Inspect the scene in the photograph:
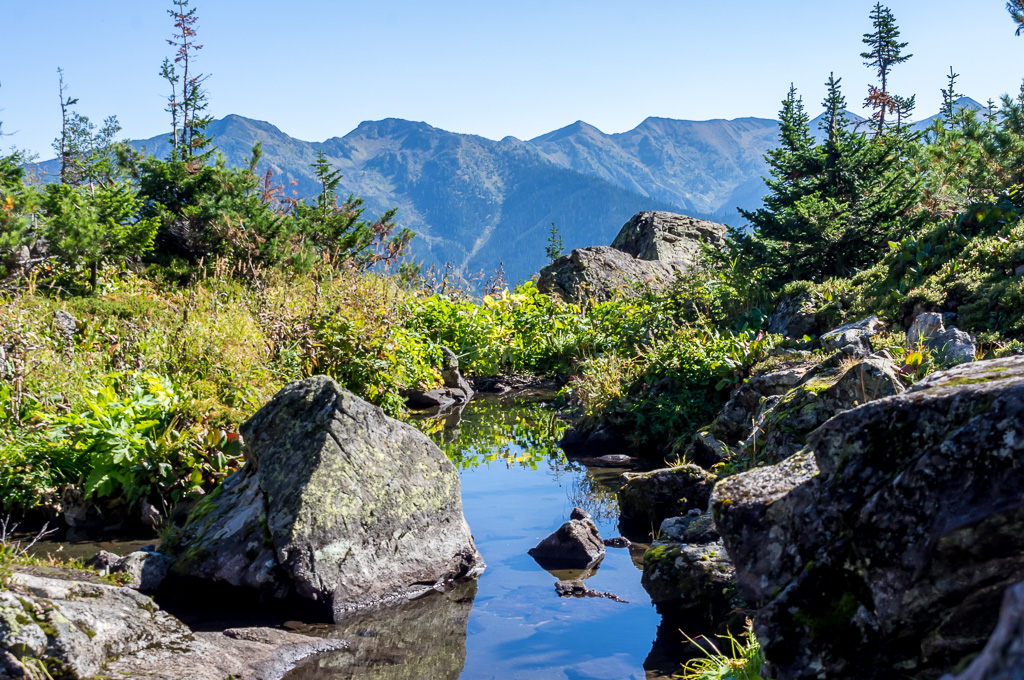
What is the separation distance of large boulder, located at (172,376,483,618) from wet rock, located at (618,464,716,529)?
182cm

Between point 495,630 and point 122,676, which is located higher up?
point 122,676

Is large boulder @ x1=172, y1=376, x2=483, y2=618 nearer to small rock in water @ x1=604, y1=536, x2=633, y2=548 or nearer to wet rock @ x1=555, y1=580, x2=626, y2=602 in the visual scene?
wet rock @ x1=555, y1=580, x2=626, y2=602

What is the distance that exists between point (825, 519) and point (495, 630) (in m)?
2.82

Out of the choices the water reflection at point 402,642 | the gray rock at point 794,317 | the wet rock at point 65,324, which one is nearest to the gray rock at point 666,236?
the gray rock at point 794,317

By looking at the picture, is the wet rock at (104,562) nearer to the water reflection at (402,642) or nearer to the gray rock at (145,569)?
the gray rock at (145,569)

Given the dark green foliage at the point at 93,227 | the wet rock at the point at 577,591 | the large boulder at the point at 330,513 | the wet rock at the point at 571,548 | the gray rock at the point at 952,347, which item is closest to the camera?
the large boulder at the point at 330,513

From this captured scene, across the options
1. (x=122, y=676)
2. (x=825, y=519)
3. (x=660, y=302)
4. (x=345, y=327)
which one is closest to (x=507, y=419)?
(x=345, y=327)

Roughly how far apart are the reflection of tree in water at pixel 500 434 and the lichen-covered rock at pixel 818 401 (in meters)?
4.01

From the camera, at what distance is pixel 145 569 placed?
Answer: 5.36m

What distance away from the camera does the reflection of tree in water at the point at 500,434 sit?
10.0m

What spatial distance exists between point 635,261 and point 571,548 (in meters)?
14.8

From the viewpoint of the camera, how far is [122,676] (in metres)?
3.94

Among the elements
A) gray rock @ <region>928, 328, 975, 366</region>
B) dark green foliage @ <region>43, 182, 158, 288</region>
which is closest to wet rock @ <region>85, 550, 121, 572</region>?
gray rock @ <region>928, 328, 975, 366</region>

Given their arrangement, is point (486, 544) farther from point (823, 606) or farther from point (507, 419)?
point (507, 419)
